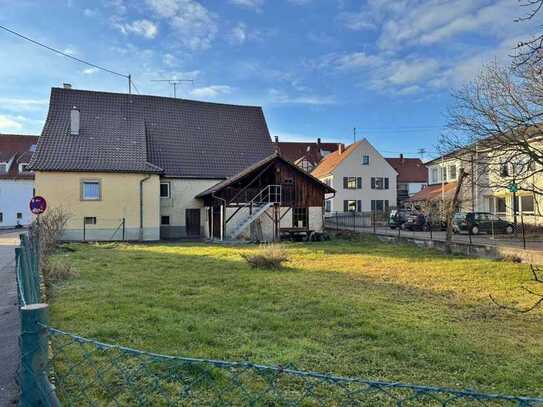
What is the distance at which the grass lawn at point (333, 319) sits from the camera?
5.25 meters

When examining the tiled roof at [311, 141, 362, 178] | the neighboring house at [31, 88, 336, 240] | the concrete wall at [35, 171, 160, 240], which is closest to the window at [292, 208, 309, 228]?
the neighboring house at [31, 88, 336, 240]

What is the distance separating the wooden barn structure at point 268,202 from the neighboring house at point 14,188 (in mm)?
35336

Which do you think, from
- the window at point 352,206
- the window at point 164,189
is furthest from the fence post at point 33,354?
the window at point 352,206

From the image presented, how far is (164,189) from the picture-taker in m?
31.9

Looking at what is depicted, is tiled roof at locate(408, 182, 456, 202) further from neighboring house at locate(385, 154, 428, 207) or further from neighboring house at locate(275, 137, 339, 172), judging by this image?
neighboring house at locate(275, 137, 339, 172)

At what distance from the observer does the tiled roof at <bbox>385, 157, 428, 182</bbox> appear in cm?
6247

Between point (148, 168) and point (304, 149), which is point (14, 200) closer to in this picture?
point (148, 168)

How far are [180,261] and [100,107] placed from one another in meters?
22.2

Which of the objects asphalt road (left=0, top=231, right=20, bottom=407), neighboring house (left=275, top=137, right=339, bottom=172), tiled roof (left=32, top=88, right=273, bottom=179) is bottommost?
asphalt road (left=0, top=231, right=20, bottom=407)

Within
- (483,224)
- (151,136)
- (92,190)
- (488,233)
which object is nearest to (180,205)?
(151,136)

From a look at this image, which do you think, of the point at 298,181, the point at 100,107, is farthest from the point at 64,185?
the point at 298,181

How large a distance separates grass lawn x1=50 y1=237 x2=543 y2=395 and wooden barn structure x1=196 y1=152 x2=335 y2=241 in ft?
45.5

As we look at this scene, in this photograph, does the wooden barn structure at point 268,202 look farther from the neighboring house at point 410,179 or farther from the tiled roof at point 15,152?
the tiled roof at point 15,152

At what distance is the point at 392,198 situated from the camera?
52625mm
